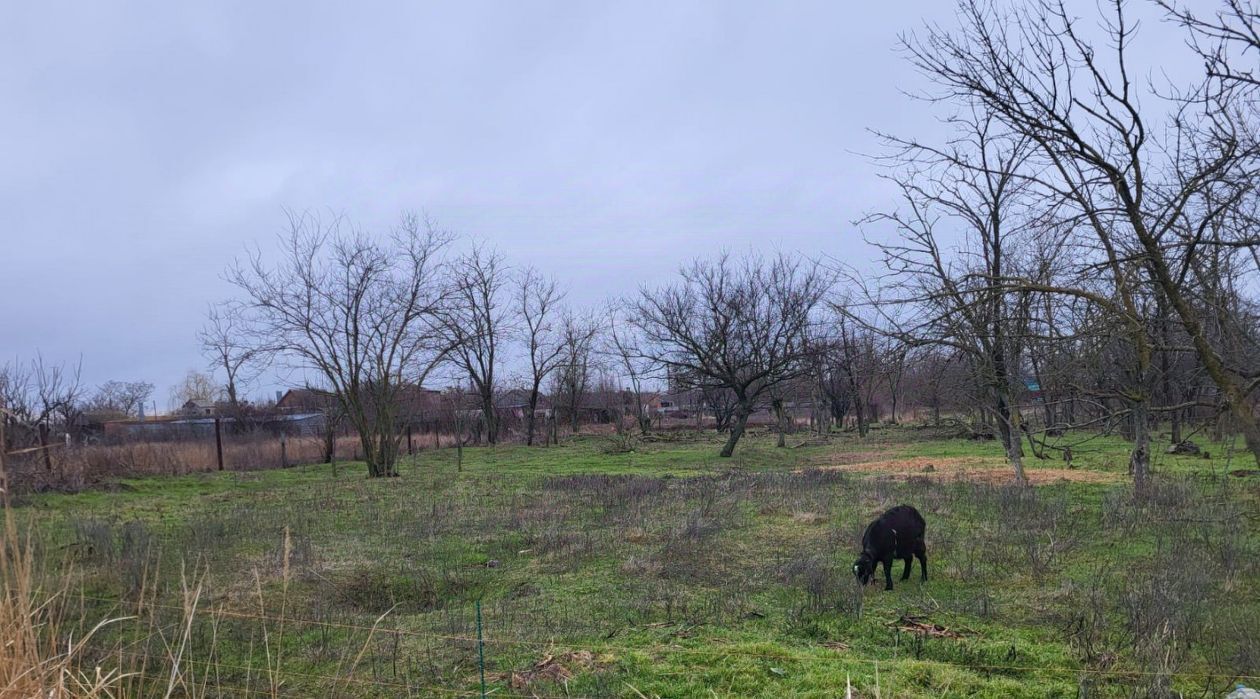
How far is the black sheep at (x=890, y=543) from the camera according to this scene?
7.61 meters

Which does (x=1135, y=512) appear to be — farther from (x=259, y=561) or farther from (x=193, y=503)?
(x=193, y=503)

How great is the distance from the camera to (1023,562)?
8.12 meters

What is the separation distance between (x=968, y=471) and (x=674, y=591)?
1225 cm

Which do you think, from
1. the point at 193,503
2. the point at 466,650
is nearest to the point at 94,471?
the point at 193,503

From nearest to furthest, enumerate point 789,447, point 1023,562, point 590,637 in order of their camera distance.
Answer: point 590,637, point 1023,562, point 789,447

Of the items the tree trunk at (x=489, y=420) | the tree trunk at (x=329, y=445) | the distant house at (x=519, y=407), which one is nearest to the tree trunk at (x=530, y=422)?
the distant house at (x=519, y=407)

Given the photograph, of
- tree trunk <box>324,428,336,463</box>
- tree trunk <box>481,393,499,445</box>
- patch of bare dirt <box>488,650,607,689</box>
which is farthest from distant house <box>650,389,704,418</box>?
patch of bare dirt <box>488,650,607,689</box>

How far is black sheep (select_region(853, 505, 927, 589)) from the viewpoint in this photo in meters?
7.61

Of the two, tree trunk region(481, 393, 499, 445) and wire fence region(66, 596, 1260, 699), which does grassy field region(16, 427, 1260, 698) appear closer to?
wire fence region(66, 596, 1260, 699)

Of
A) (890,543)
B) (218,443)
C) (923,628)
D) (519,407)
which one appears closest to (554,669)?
(923,628)

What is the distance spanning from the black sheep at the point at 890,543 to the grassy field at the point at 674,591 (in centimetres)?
26

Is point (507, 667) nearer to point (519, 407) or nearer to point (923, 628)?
point (923, 628)

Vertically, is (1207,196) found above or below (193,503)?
above

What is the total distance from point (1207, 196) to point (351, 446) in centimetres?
2860
